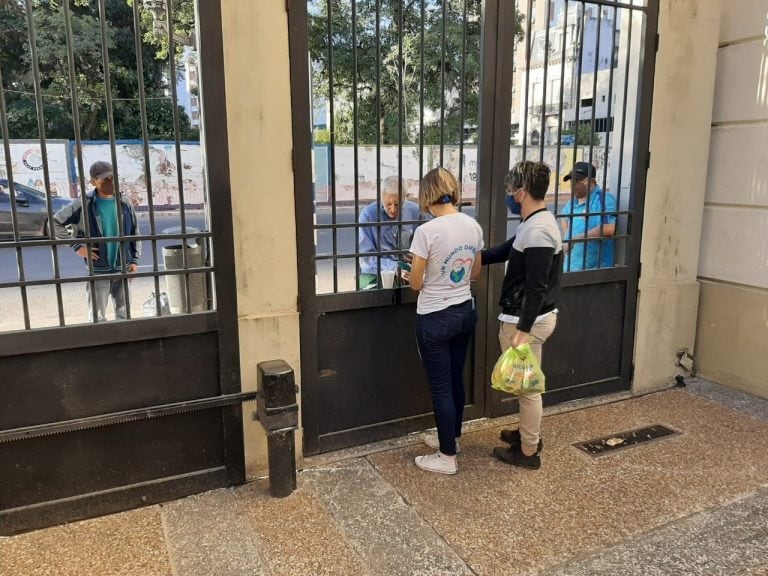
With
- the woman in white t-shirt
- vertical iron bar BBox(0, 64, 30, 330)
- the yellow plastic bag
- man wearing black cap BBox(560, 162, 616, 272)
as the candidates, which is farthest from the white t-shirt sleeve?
vertical iron bar BBox(0, 64, 30, 330)

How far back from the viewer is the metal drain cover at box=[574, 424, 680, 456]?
392cm

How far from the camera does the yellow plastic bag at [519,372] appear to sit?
3.36m

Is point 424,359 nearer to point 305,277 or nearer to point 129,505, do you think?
point 305,277

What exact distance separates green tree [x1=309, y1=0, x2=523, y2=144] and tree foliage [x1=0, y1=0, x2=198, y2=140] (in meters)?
0.88

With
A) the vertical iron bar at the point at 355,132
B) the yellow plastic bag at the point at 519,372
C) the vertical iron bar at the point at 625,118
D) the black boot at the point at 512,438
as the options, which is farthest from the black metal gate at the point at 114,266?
the vertical iron bar at the point at 625,118

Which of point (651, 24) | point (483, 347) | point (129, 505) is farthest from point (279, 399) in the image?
point (651, 24)

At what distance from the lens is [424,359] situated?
3469 mm

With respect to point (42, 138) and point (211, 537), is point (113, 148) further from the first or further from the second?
point (211, 537)

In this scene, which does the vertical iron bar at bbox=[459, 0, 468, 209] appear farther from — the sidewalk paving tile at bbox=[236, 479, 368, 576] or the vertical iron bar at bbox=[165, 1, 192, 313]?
the sidewalk paving tile at bbox=[236, 479, 368, 576]

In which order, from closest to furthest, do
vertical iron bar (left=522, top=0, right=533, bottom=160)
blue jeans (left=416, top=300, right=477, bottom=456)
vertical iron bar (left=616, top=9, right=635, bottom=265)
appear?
blue jeans (left=416, top=300, right=477, bottom=456) → vertical iron bar (left=522, top=0, right=533, bottom=160) → vertical iron bar (left=616, top=9, right=635, bottom=265)

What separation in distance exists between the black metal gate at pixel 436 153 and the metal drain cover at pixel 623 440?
59 cm

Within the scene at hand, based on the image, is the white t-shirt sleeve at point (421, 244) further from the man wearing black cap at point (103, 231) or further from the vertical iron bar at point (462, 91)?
the man wearing black cap at point (103, 231)

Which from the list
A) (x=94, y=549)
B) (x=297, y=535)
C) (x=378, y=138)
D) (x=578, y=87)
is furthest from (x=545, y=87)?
(x=94, y=549)

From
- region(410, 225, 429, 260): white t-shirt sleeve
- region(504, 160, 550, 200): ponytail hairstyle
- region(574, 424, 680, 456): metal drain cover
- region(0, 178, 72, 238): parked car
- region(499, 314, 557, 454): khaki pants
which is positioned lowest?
region(574, 424, 680, 456): metal drain cover
